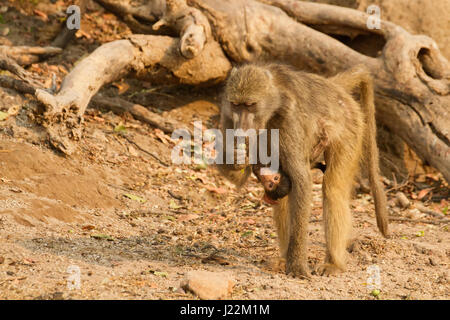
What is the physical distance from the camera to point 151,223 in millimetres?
5305

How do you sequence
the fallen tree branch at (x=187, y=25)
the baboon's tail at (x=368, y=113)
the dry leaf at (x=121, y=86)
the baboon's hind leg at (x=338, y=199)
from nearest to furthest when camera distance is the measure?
the baboon's hind leg at (x=338, y=199), the baboon's tail at (x=368, y=113), the fallen tree branch at (x=187, y=25), the dry leaf at (x=121, y=86)

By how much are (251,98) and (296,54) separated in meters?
3.49

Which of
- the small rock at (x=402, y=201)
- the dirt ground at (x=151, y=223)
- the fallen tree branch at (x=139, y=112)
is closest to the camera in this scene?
the dirt ground at (x=151, y=223)

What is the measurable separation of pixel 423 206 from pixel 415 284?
258cm

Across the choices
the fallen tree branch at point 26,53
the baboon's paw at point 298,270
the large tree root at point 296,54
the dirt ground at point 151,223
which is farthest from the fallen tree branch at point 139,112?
the baboon's paw at point 298,270

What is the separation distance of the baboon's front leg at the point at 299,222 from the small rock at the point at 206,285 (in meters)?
0.77

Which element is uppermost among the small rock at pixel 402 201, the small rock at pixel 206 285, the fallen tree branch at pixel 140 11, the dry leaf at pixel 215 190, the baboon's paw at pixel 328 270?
the fallen tree branch at pixel 140 11

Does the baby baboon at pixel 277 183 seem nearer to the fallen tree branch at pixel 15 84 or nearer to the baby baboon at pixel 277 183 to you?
the baby baboon at pixel 277 183

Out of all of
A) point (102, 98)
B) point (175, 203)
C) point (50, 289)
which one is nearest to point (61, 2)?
point (102, 98)

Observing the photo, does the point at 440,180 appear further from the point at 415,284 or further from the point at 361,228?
the point at 415,284

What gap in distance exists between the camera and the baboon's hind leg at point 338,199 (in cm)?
438

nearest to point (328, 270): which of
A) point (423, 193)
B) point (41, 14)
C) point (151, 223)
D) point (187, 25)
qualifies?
point (151, 223)

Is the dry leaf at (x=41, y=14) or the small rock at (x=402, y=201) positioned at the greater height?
the dry leaf at (x=41, y=14)

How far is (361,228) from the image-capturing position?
557 centimetres
